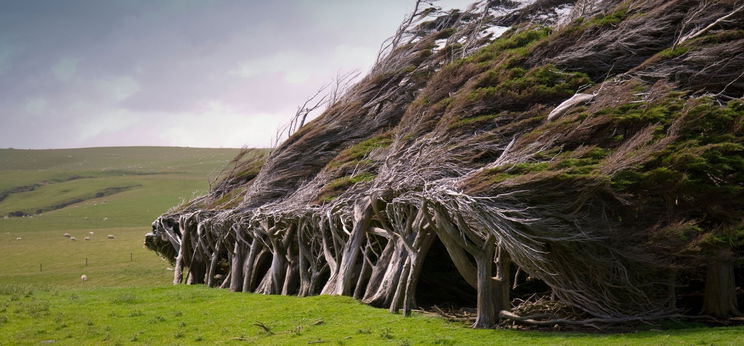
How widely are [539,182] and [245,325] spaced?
7.33 m

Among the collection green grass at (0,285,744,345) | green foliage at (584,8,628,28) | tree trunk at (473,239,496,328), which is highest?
green foliage at (584,8,628,28)

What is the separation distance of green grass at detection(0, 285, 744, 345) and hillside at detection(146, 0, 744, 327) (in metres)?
1.05

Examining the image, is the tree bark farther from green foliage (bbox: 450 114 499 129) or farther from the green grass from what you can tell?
green foliage (bbox: 450 114 499 129)

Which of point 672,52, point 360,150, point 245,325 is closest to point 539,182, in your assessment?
point 672,52

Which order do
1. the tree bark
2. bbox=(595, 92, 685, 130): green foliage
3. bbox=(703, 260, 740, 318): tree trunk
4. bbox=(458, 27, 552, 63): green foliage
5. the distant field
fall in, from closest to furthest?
bbox=(703, 260, 740, 318): tree trunk
bbox=(595, 92, 685, 130): green foliage
bbox=(458, 27, 552, 63): green foliage
the tree bark
the distant field

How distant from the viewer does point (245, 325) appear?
15.6m

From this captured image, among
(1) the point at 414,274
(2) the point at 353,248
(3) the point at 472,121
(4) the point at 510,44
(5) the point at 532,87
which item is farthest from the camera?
(4) the point at 510,44

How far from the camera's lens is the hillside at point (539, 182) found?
1212 cm

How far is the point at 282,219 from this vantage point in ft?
75.8

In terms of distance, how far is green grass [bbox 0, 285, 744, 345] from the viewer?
1165cm

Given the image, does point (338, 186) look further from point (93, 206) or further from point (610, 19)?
point (93, 206)

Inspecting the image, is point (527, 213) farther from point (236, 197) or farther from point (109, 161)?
point (109, 161)

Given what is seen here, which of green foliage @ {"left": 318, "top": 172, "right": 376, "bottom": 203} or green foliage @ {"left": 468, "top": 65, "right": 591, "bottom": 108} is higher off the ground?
green foliage @ {"left": 468, "top": 65, "right": 591, "bottom": 108}

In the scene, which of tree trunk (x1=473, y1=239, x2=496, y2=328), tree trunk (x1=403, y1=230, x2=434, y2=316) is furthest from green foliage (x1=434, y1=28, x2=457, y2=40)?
tree trunk (x1=473, y1=239, x2=496, y2=328)
